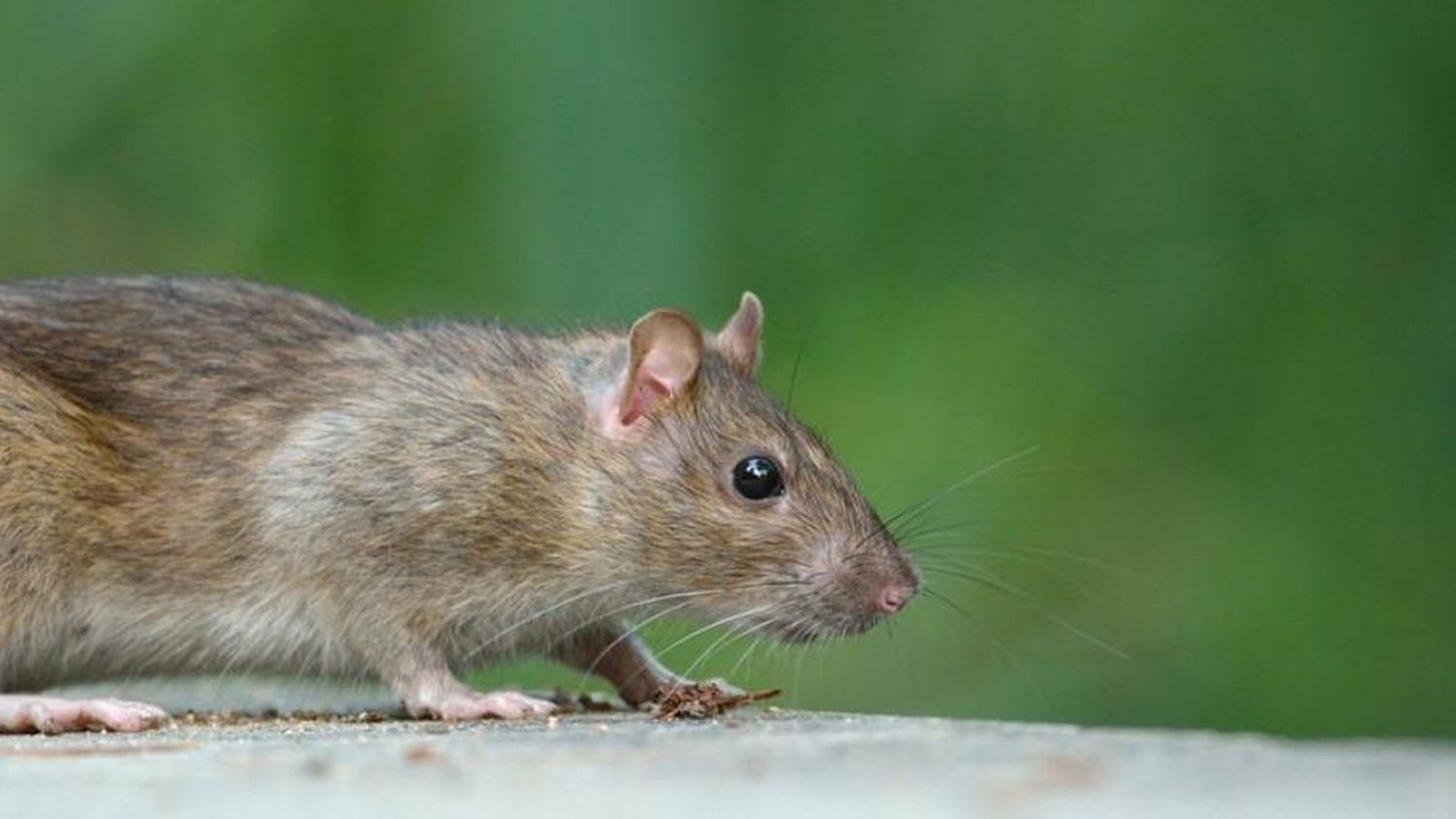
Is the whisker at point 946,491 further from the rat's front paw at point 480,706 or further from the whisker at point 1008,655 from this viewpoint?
the rat's front paw at point 480,706

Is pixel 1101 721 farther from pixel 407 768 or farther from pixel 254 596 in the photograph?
pixel 407 768

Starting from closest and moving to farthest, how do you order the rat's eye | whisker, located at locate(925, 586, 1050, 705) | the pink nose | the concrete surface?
the concrete surface, the pink nose, the rat's eye, whisker, located at locate(925, 586, 1050, 705)

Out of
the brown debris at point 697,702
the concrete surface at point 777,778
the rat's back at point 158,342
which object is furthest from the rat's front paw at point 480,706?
the concrete surface at point 777,778

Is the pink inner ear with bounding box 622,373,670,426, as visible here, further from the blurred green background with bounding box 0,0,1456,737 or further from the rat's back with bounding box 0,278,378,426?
the blurred green background with bounding box 0,0,1456,737

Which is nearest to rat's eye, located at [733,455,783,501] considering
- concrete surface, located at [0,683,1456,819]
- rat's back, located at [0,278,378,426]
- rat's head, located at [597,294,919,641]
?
rat's head, located at [597,294,919,641]

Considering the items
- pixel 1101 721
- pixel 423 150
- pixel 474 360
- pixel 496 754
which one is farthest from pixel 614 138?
pixel 496 754

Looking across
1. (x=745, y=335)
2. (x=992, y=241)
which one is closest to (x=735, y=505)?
(x=745, y=335)

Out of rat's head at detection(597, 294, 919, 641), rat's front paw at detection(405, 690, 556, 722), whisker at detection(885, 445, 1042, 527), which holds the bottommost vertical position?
rat's front paw at detection(405, 690, 556, 722)
